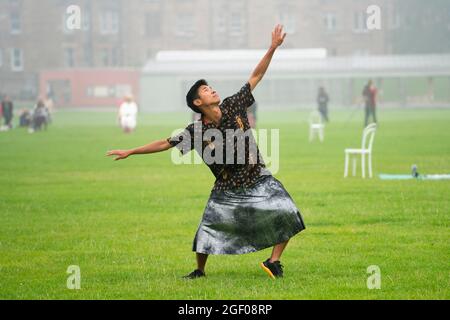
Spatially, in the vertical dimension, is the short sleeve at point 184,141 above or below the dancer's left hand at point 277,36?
below

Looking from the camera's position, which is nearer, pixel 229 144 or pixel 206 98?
pixel 206 98

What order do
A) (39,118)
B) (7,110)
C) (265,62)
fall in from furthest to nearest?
(7,110) < (39,118) < (265,62)

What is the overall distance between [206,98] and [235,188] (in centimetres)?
92

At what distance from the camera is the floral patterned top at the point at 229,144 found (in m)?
10.3

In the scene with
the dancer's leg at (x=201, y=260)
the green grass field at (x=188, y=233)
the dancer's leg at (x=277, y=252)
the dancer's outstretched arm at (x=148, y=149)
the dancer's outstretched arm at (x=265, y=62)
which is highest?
the dancer's outstretched arm at (x=265, y=62)

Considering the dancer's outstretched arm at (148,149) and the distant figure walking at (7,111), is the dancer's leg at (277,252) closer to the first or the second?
the dancer's outstretched arm at (148,149)

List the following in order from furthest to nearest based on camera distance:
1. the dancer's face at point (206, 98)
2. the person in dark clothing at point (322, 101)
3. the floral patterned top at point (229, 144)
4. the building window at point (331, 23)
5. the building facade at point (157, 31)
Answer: the building window at point (331, 23) → the building facade at point (157, 31) → the person in dark clothing at point (322, 101) → the floral patterned top at point (229, 144) → the dancer's face at point (206, 98)

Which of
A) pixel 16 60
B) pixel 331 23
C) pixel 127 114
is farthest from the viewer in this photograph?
pixel 16 60

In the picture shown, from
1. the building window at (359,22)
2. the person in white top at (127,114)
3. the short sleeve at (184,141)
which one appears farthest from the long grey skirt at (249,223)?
the building window at (359,22)

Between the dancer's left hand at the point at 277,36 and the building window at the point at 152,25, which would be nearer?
the dancer's left hand at the point at 277,36

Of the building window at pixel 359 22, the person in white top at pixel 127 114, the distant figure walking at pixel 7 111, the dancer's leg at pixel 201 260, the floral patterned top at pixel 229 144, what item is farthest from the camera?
the building window at pixel 359 22

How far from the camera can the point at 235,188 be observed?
10.5 meters

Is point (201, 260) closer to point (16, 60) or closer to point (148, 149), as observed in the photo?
point (148, 149)

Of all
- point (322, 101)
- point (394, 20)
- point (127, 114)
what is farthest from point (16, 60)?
point (127, 114)
